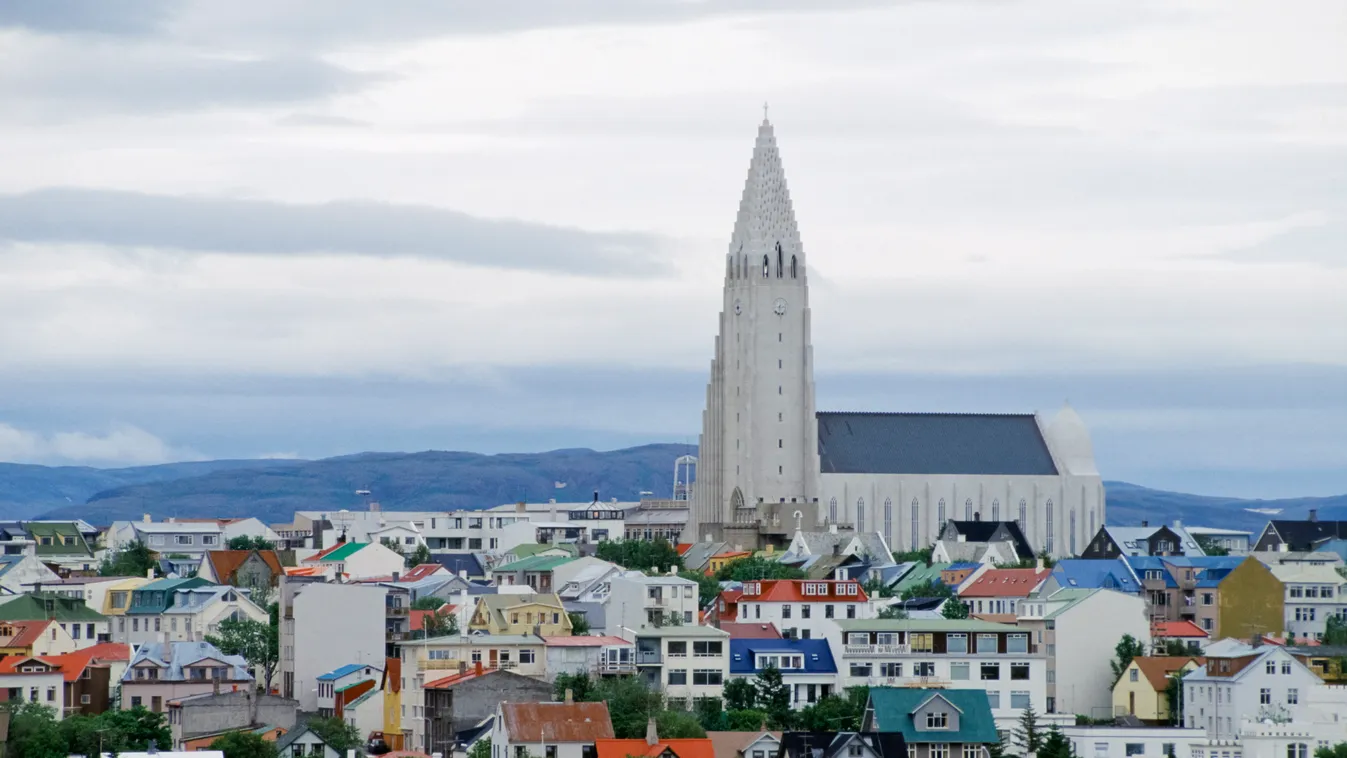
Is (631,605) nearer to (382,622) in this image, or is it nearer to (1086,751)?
(382,622)

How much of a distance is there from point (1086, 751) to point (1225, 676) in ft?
28.5

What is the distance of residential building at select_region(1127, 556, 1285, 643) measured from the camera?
131125 millimetres

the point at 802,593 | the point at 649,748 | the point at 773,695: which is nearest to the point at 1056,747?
the point at 773,695

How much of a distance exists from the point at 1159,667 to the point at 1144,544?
57334mm

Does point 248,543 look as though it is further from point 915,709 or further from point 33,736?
point 915,709

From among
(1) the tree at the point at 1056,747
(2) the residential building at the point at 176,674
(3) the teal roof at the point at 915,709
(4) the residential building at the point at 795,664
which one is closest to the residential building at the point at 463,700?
(4) the residential building at the point at 795,664

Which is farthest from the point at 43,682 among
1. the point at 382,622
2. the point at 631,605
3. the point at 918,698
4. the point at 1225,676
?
the point at 1225,676

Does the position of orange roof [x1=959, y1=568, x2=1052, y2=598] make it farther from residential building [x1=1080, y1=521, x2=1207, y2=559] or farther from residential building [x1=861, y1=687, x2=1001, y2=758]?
residential building [x1=861, y1=687, x2=1001, y2=758]

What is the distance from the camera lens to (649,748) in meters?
87.7

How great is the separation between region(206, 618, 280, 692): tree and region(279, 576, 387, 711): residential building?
3346mm

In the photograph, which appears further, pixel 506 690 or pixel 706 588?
pixel 706 588

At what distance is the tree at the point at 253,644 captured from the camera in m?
118

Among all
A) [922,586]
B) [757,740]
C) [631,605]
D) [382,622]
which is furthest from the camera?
[922,586]

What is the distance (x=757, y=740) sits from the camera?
299 ft
